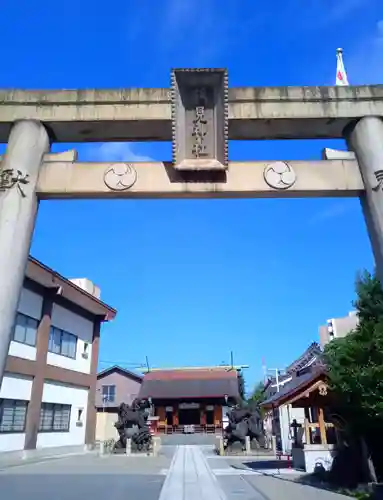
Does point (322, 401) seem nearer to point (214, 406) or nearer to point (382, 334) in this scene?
point (382, 334)

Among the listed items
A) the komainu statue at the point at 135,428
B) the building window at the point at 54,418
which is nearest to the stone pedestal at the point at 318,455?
the building window at the point at 54,418

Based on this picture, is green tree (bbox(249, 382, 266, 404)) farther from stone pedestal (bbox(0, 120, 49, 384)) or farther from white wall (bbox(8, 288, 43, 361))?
stone pedestal (bbox(0, 120, 49, 384))

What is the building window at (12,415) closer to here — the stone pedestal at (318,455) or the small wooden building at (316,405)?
the small wooden building at (316,405)

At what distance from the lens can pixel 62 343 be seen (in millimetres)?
23406

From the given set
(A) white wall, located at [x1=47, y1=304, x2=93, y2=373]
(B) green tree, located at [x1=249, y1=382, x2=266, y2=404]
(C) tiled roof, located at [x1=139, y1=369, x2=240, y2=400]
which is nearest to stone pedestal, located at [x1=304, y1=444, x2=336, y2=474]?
(A) white wall, located at [x1=47, y1=304, x2=93, y2=373]

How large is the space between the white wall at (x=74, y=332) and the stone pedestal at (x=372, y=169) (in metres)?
18.8

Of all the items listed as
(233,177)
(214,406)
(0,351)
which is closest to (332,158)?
(233,177)

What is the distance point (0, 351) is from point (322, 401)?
11.5 metres

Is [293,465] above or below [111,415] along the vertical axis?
below

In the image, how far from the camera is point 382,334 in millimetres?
9516

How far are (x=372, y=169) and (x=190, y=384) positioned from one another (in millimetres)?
38699

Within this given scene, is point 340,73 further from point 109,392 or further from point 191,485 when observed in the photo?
point 109,392

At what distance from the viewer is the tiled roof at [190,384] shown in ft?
132

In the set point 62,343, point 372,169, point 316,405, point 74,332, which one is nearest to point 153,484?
point 316,405
